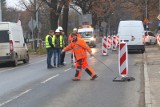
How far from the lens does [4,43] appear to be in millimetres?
23281

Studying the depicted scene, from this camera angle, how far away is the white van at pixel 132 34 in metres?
32.2

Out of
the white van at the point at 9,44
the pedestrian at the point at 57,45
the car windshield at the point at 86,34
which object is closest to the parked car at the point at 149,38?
the car windshield at the point at 86,34

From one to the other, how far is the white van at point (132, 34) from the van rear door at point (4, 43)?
36.9 feet

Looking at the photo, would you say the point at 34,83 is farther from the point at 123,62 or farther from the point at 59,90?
the point at 123,62

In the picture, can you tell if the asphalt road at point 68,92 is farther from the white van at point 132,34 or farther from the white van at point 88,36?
the white van at point 88,36

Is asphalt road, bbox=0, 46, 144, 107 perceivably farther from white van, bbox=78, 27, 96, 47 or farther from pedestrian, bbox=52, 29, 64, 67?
white van, bbox=78, 27, 96, 47

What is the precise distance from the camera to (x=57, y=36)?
21.9 meters

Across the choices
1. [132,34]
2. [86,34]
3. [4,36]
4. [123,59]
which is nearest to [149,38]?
[86,34]

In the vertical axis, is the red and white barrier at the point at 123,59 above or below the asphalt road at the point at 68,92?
above

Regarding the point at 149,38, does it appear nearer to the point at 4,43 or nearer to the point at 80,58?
the point at 4,43

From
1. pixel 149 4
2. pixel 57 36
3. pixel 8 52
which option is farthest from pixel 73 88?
pixel 149 4

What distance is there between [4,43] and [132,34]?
39.3 feet

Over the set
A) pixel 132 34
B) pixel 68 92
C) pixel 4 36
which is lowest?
pixel 68 92

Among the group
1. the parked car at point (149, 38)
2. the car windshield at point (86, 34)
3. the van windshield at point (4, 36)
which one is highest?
the van windshield at point (4, 36)
